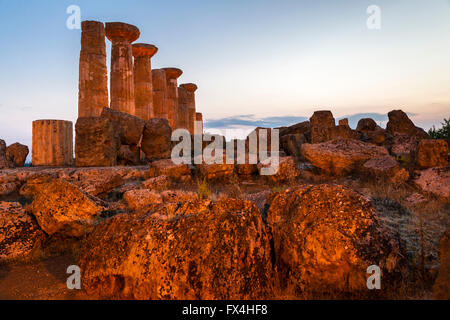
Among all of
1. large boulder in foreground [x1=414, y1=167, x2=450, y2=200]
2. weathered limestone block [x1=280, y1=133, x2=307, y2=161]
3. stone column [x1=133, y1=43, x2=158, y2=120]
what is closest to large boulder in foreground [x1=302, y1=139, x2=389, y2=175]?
large boulder in foreground [x1=414, y1=167, x2=450, y2=200]

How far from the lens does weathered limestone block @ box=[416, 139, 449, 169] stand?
20.0 feet

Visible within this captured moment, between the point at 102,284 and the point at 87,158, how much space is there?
5.87 metres

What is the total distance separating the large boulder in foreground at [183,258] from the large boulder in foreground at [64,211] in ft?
3.76

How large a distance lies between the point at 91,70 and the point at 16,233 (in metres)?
9.41

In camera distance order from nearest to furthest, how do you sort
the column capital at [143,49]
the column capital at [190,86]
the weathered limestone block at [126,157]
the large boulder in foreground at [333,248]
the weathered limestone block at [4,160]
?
the large boulder in foreground at [333,248] < the weathered limestone block at [4,160] < the weathered limestone block at [126,157] < the column capital at [143,49] < the column capital at [190,86]

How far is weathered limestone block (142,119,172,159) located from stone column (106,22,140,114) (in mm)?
3924

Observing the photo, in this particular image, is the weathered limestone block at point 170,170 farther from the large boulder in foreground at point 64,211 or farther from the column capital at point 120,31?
the column capital at point 120,31

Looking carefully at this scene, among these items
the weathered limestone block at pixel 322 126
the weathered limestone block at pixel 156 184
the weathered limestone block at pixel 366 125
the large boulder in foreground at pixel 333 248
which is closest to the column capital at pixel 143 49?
the weathered limestone block at pixel 322 126

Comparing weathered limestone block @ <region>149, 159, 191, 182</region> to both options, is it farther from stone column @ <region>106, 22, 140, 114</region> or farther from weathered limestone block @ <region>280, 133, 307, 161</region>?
stone column @ <region>106, 22, 140, 114</region>

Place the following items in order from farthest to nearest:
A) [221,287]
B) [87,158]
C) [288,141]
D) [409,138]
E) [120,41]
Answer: [120,41] → [288,141] → [409,138] → [87,158] → [221,287]

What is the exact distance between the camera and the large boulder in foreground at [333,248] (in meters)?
2.23
